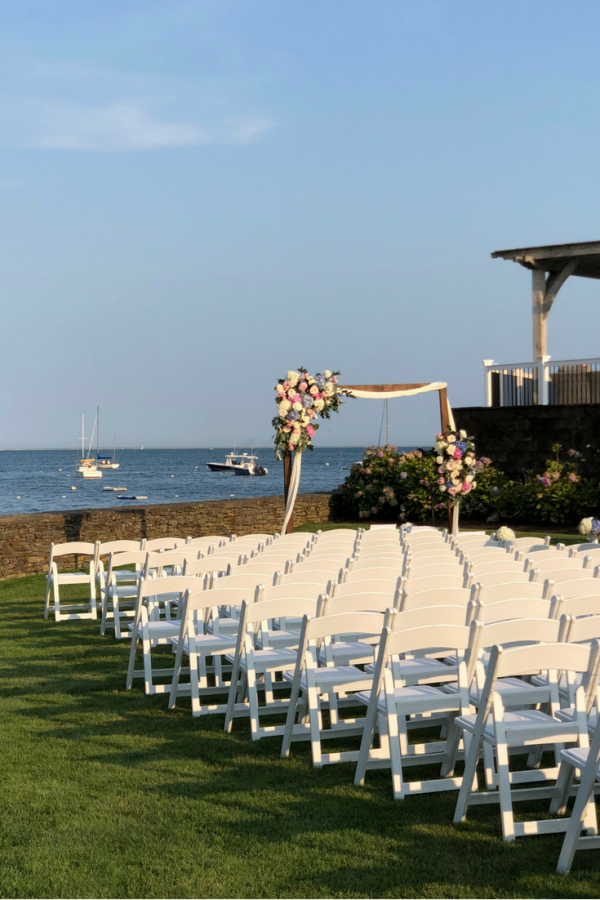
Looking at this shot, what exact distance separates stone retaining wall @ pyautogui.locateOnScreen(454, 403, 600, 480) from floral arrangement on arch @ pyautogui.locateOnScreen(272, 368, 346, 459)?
671 cm

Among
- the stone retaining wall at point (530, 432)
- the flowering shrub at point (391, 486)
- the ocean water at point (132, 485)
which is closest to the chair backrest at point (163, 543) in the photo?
the flowering shrub at point (391, 486)

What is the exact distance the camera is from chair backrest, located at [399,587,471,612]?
474 cm

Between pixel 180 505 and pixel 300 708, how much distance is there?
32.5ft

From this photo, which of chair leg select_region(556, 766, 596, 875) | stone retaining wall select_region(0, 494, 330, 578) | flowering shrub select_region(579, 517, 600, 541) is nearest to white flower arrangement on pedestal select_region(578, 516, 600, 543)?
flowering shrub select_region(579, 517, 600, 541)

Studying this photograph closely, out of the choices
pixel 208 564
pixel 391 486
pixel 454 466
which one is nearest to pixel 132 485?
pixel 391 486

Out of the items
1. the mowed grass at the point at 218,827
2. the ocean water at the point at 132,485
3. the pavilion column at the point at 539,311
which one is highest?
the pavilion column at the point at 539,311

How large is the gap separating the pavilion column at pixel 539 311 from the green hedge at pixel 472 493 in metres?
2.63

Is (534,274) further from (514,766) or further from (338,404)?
(514,766)

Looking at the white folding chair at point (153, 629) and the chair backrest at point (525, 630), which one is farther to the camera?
the white folding chair at point (153, 629)

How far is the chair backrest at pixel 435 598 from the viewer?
4.74 metres

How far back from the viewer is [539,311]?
18422 millimetres

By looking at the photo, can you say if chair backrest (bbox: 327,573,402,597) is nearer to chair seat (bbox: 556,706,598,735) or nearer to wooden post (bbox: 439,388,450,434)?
chair seat (bbox: 556,706,598,735)

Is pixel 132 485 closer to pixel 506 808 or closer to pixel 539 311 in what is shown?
pixel 539 311

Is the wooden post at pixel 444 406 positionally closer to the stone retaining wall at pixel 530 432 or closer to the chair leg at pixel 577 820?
the stone retaining wall at pixel 530 432
